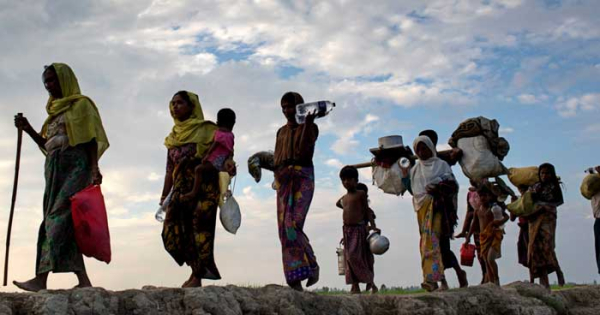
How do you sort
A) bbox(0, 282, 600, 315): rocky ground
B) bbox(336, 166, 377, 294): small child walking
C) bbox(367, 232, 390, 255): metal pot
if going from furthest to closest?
bbox(336, 166, 377, 294): small child walking, bbox(367, 232, 390, 255): metal pot, bbox(0, 282, 600, 315): rocky ground

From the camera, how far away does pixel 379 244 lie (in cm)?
973

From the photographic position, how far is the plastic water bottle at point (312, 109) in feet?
24.7

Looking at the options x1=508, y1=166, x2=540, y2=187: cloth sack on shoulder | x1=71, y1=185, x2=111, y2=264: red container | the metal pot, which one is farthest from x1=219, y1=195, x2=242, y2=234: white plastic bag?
x1=508, y1=166, x2=540, y2=187: cloth sack on shoulder

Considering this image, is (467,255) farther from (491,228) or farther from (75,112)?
(75,112)

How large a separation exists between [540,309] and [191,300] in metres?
4.47

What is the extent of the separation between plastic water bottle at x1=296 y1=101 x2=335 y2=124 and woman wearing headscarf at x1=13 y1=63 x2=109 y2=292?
1975 millimetres

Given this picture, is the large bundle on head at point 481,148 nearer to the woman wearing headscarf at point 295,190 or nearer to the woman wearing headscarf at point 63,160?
the woman wearing headscarf at point 295,190

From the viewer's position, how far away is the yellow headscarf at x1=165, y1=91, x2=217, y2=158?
7.43 metres

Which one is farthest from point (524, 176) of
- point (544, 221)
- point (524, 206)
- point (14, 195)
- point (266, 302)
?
point (14, 195)

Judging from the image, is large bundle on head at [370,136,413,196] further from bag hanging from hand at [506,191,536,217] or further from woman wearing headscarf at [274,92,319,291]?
bag hanging from hand at [506,191,536,217]

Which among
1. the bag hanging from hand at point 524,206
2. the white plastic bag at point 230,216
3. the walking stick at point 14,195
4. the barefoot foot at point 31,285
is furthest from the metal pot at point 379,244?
the walking stick at point 14,195

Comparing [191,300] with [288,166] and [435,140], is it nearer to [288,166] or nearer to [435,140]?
[288,166]

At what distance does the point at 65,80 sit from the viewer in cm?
680

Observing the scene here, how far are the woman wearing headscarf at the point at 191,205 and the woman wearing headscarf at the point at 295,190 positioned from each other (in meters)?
0.68
